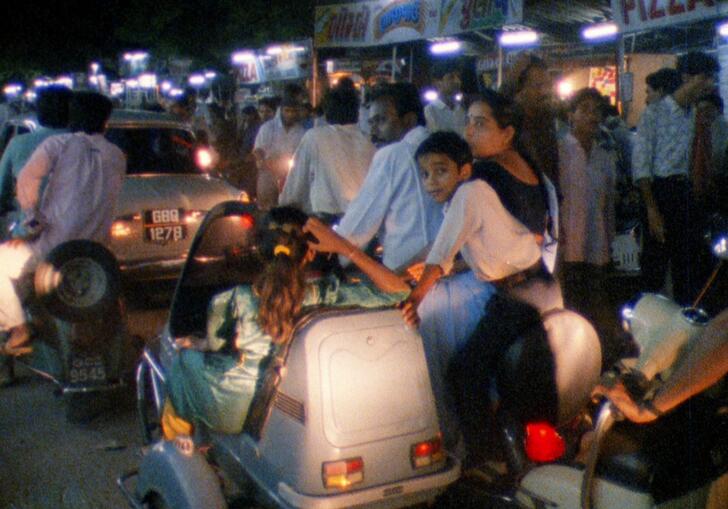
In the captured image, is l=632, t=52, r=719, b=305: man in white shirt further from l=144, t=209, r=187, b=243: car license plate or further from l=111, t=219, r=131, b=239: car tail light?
l=111, t=219, r=131, b=239: car tail light

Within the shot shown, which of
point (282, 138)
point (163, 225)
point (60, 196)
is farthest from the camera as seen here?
point (282, 138)

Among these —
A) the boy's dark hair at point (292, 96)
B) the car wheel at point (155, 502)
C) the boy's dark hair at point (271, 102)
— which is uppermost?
the boy's dark hair at point (271, 102)

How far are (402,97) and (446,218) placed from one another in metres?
Result: 1.73

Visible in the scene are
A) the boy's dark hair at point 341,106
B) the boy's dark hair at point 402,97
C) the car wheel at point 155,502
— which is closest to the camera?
the car wheel at point 155,502

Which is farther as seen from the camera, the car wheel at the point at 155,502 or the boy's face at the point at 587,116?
the boy's face at the point at 587,116

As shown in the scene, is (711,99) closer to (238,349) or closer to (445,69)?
(445,69)

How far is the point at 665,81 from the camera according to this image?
802cm

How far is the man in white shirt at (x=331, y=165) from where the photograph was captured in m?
6.05

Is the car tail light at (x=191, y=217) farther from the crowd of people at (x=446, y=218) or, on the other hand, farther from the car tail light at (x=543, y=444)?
the car tail light at (x=543, y=444)

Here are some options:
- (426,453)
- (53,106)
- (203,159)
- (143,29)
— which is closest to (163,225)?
(203,159)

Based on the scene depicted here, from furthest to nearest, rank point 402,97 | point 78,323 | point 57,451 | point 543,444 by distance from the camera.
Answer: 1. point 78,323
2. point 57,451
3. point 402,97
4. point 543,444

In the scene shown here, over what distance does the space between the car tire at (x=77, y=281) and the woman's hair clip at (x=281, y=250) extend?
2.69 meters

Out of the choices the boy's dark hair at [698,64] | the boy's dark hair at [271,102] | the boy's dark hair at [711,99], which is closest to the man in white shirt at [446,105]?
the boy's dark hair at [698,64]

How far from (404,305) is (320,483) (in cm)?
73
